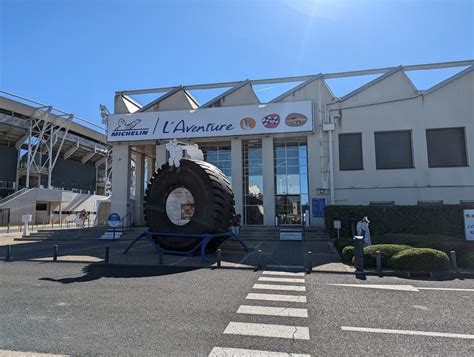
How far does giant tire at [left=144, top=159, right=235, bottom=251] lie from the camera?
38.3 feet

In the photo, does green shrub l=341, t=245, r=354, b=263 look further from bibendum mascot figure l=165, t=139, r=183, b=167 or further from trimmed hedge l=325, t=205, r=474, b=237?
trimmed hedge l=325, t=205, r=474, b=237

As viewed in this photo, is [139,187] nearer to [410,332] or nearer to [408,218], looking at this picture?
[408,218]

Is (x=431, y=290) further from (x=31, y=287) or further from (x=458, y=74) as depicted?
(x=458, y=74)

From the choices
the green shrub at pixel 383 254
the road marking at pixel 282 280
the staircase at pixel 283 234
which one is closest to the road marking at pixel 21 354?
the road marking at pixel 282 280

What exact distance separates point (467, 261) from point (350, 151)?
14.8m

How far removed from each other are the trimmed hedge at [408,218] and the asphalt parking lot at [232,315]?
370 inches

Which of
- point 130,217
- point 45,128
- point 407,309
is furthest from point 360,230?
point 45,128

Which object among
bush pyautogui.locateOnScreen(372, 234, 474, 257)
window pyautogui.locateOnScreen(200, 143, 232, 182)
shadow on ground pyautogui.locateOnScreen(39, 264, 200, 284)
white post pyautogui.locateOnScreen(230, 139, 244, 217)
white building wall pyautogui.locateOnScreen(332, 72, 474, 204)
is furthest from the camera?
window pyautogui.locateOnScreen(200, 143, 232, 182)

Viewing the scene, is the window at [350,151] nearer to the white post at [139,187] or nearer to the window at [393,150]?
the window at [393,150]

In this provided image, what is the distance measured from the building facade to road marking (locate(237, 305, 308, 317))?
17.5 metres

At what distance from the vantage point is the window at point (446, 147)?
2231cm

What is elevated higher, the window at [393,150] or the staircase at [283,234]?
the window at [393,150]

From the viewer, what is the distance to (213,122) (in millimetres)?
24781

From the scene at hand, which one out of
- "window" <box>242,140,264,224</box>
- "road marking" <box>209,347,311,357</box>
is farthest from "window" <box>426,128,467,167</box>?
"road marking" <box>209,347,311,357</box>
